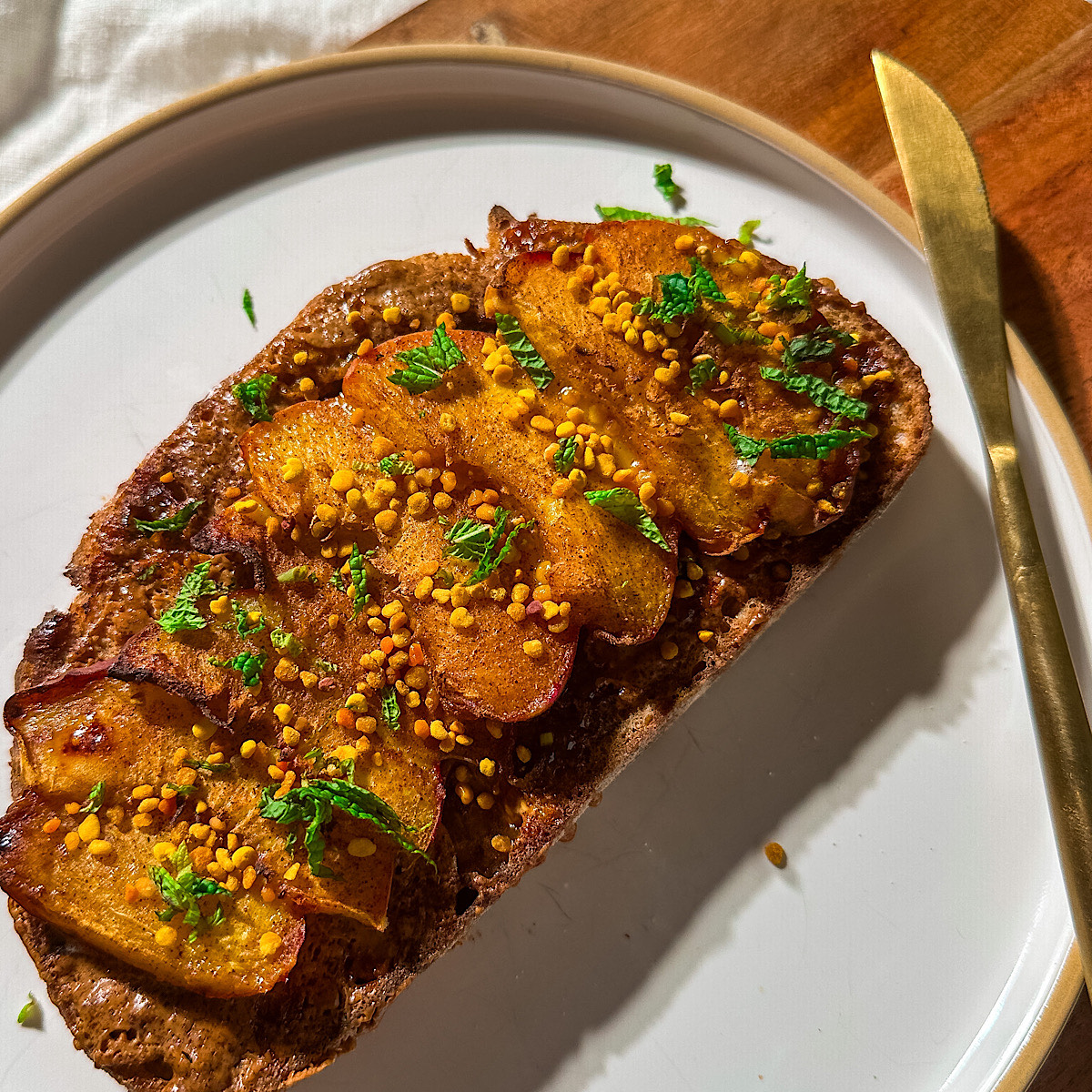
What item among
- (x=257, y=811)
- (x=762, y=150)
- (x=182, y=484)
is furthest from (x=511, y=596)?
(x=762, y=150)

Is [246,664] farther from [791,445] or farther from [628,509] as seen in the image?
[791,445]

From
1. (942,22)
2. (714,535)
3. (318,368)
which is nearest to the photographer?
(714,535)

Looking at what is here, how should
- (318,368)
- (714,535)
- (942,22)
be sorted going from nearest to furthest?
(714,535), (318,368), (942,22)

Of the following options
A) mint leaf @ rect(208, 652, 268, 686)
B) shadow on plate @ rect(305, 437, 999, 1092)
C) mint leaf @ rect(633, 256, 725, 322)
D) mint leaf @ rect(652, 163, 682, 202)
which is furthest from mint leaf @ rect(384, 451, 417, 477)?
mint leaf @ rect(652, 163, 682, 202)

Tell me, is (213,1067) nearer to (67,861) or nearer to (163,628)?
(67,861)

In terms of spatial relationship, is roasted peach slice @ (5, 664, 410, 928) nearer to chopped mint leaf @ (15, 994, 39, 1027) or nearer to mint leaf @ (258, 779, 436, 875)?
mint leaf @ (258, 779, 436, 875)

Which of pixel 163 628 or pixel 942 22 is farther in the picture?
pixel 942 22
